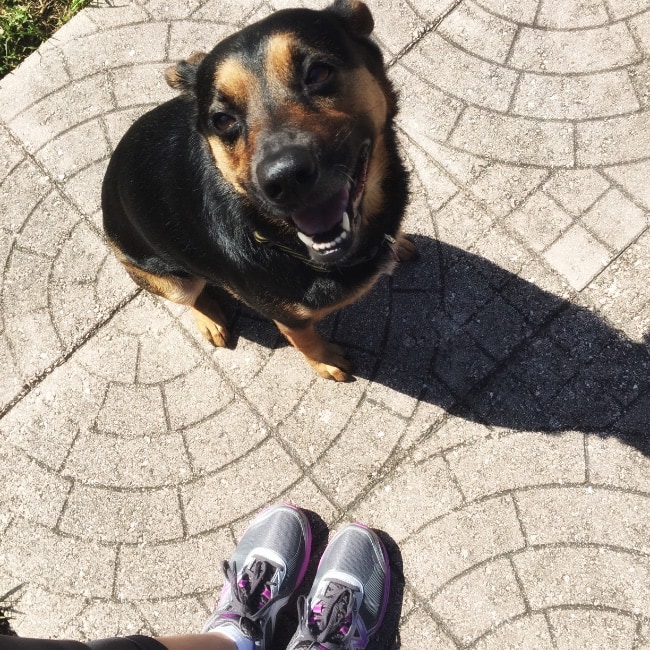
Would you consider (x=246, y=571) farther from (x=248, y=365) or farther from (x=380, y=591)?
(x=248, y=365)

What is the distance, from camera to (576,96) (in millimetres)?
4039

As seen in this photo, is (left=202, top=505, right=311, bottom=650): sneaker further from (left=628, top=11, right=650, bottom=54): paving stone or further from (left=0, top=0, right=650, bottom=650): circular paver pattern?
(left=628, top=11, right=650, bottom=54): paving stone

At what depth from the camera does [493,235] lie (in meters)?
3.88

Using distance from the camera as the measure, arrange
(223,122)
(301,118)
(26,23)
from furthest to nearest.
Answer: (26,23)
(223,122)
(301,118)

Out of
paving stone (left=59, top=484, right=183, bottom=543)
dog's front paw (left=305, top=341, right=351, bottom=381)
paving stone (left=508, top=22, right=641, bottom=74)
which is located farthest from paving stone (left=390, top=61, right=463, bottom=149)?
paving stone (left=59, top=484, right=183, bottom=543)

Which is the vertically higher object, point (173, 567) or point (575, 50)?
point (575, 50)

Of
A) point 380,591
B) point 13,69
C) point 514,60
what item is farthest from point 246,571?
point 13,69

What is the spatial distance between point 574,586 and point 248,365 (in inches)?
88.2

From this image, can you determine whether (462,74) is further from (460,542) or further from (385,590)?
(385,590)

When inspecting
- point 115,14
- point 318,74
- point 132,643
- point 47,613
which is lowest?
point 47,613

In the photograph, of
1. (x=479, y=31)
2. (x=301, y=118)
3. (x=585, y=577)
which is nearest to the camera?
(x=301, y=118)

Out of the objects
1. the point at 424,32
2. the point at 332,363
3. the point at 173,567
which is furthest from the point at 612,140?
the point at 173,567

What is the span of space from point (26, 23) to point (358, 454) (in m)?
4.12

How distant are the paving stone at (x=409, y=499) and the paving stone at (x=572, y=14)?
120 inches
